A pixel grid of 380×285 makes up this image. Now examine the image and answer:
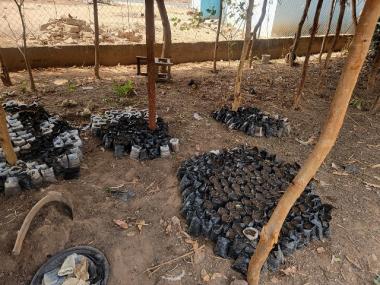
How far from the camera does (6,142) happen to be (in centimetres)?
311

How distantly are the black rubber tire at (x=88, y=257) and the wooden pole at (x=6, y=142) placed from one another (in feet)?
4.19

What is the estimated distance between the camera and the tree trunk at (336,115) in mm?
1471

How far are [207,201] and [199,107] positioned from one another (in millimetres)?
2601

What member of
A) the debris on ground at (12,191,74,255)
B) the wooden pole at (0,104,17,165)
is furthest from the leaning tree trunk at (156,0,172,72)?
the debris on ground at (12,191,74,255)

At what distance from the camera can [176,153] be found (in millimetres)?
4012

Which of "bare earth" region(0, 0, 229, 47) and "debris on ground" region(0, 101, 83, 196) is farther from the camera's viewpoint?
"bare earth" region(0, 0, 229, 47)

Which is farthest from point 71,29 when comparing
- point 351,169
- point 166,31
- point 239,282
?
point 239,282

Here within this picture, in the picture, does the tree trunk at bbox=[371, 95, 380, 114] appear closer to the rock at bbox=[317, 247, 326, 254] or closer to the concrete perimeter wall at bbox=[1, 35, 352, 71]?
the concrete perimeter wall at bbox=[1, 35, 352, 71]

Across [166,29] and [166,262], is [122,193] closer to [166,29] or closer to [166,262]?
[166,262]

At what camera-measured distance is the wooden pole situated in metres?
3.01

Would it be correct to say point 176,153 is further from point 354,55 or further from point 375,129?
point 375,129

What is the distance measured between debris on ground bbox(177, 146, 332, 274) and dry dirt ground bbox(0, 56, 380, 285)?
0.37 feet

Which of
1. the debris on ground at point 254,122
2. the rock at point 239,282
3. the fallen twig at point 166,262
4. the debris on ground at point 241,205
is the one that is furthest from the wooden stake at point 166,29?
the rock at point 239,282

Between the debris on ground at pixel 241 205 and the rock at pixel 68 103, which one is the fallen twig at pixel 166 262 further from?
the rock at pixel 68 103
